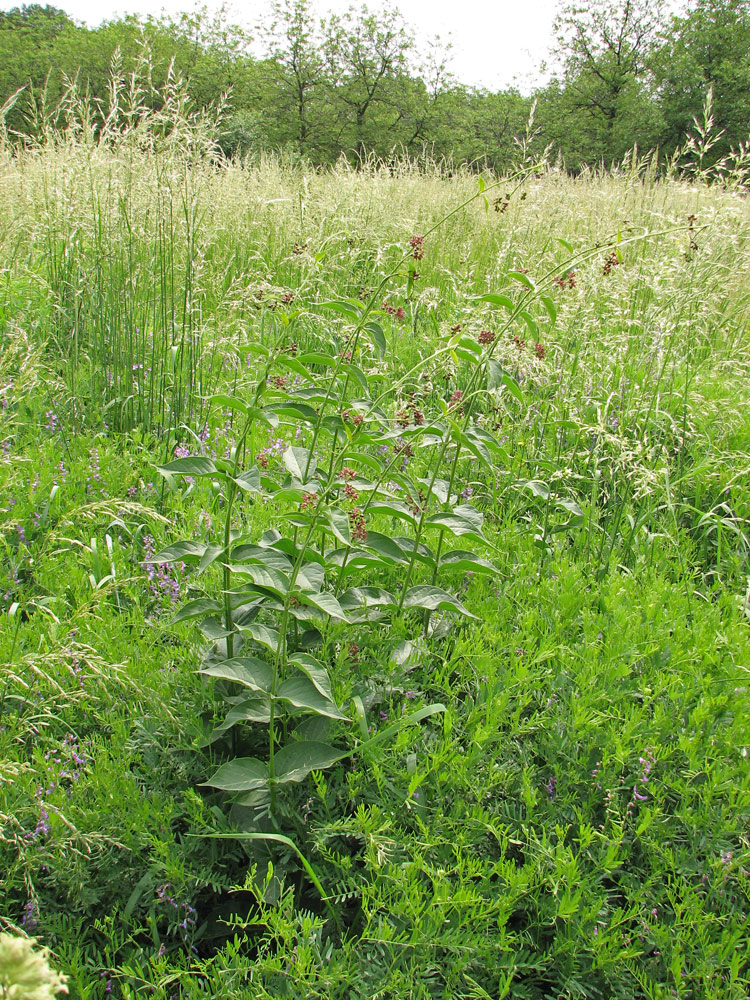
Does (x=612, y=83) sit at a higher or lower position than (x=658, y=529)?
higher

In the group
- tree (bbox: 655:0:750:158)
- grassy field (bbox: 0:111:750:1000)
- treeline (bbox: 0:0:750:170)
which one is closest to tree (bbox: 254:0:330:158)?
treeline (bbox: 0:0:750:170)

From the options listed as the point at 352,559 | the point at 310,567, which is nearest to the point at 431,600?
the point at 352,559

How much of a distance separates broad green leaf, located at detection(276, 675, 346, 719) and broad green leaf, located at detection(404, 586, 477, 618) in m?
0.49

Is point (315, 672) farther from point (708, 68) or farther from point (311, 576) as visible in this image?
point (708, 68)

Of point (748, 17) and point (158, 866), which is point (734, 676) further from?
point (748, 17)

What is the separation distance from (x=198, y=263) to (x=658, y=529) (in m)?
2.95

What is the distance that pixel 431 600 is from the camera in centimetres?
185

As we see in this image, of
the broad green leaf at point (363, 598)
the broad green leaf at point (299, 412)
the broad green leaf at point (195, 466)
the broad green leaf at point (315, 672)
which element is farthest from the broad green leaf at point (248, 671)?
the broad green leaf at point (299, 412)

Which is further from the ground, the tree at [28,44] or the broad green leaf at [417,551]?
the tree at [28,44]

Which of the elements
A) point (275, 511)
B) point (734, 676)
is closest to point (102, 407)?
point (275, 511)

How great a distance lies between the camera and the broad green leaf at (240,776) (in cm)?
134

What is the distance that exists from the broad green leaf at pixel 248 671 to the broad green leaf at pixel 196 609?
0.60ft

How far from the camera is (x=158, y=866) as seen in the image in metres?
1.32

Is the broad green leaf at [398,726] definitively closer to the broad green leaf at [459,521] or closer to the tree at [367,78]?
the broad green leaf at [459,521]
